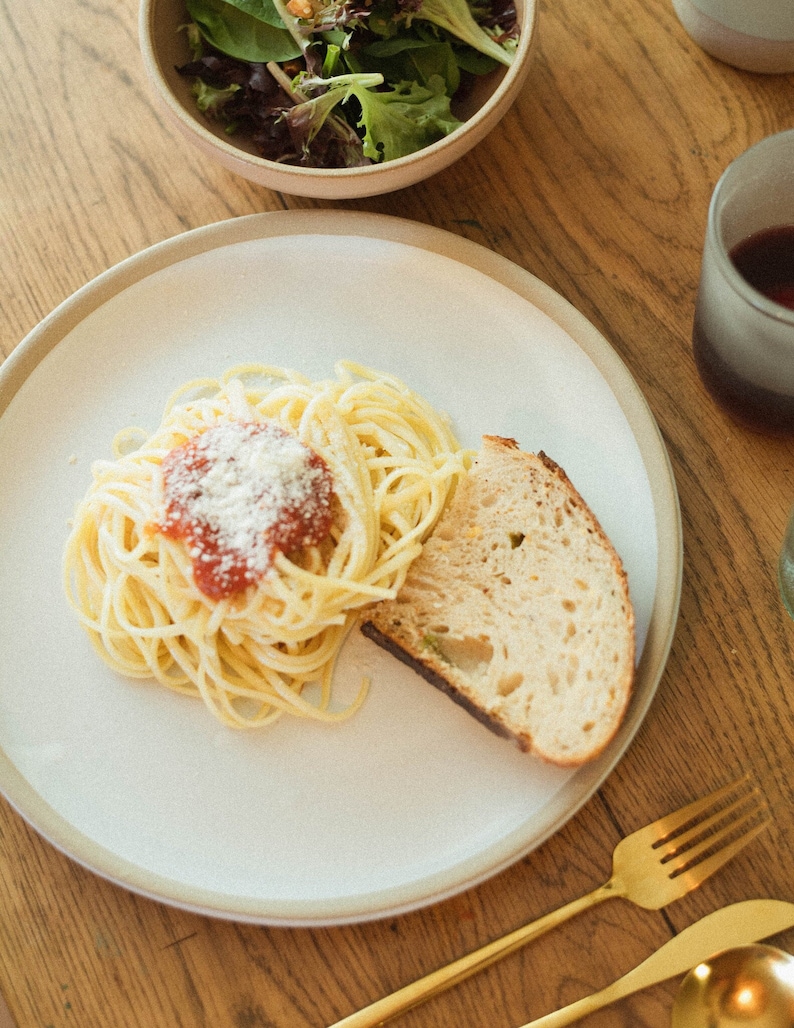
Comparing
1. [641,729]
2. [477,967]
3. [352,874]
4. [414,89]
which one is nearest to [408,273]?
[414,89]

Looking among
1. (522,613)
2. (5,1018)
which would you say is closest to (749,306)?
(522,613)

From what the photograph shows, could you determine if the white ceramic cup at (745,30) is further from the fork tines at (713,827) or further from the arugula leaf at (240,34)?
the fork tines at (713,827)

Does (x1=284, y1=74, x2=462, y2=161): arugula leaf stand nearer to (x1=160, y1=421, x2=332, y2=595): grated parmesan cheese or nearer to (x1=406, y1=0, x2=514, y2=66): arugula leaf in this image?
(x1=406, y1=0, x2=514, y2=66): arugula leaf

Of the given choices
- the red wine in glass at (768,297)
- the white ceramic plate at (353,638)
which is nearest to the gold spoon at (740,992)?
the white ceramic plate at (353,638)

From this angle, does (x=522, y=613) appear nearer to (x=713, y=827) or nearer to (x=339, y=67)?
(x=713, y=827)

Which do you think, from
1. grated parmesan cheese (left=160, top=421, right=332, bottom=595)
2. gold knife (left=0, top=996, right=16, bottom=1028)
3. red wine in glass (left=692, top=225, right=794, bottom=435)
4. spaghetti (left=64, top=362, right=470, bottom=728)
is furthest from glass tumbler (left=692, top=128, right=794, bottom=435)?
gold knife (left=0, top=996, right=16, bottom=1028)

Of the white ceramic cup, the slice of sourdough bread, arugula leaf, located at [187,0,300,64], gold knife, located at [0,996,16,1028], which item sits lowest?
gold knife, located at [0,996,16,1028]
